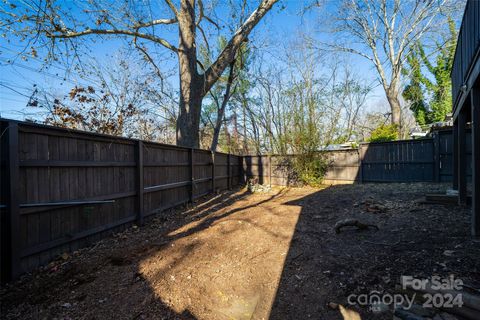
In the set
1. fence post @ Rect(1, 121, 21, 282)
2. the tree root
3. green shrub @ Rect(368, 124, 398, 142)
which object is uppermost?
green shrub @ Rect(368, 124, 398, 142)

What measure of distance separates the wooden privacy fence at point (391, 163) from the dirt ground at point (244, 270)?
5.03 meters

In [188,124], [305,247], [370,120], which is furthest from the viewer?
→ [370,120]

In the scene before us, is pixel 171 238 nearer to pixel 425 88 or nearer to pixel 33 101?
pixel 33 101

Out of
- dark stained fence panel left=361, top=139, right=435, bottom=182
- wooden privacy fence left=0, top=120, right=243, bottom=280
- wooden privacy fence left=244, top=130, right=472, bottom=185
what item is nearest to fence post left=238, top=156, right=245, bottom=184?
wooden privacy fence left=244, top=130, right=472, bottom=185

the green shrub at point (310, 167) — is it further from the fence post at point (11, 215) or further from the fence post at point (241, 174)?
the fence post at point (11, 215)

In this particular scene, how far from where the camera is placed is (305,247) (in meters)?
2.86

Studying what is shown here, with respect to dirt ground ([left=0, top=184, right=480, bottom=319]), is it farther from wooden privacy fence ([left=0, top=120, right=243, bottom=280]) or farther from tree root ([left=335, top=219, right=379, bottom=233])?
wooden privacy fence ([left=0, top=120, right=243, bottom=280])

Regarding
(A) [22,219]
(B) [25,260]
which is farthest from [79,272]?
(A) [22,219]

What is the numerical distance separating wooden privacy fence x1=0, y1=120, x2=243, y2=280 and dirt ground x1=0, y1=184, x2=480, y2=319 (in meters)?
0.24

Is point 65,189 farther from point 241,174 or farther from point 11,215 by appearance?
point 241,174

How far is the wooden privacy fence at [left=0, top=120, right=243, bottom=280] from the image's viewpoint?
2.23m

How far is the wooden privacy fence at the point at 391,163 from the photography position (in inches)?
295

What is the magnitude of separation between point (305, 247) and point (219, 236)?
1.21m

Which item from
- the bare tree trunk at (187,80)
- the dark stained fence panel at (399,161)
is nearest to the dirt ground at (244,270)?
the bare tree trunk at (187,80)
